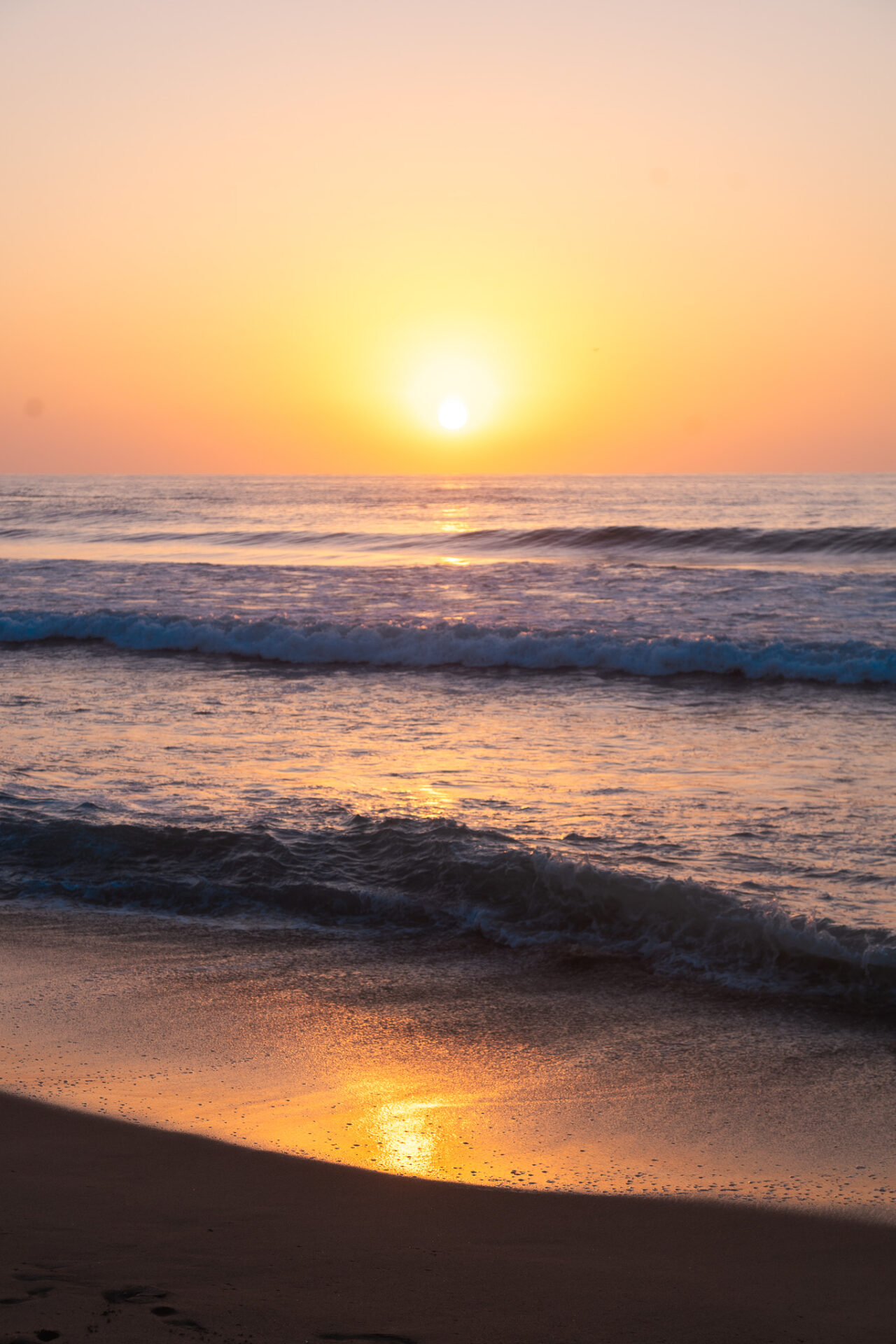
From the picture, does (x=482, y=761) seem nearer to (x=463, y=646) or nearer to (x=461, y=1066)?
(x=461, y=1066)

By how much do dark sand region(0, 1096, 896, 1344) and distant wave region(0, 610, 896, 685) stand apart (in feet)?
32.1

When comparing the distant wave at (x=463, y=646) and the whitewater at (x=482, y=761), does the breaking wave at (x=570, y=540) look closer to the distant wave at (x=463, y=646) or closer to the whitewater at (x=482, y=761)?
the whitewater at (x=482, y=761)

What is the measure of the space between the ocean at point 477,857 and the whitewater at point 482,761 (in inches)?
1.1

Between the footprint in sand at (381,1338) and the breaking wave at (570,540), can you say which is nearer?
the footprint in sand at (381,1338)

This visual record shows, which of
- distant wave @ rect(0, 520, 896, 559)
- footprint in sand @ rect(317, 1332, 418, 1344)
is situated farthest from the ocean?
distant wave @ rect(0, 520, 896, 559)

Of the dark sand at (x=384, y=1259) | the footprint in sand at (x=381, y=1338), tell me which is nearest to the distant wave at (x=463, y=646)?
the dark sand at (x=384, y=1259)

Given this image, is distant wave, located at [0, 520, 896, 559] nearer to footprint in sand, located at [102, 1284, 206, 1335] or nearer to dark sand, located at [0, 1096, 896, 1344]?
dark sand, located at [0, 1096, 896, 1344]

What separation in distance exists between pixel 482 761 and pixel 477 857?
7.89 feet

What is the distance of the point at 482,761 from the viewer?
7.95 metres

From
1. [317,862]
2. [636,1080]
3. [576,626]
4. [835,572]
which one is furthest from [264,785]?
[835,572]

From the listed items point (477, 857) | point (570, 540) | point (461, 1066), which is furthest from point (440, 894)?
point (570, 540)

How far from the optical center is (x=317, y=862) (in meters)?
5.77

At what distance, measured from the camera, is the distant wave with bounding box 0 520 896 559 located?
28922 millimetres

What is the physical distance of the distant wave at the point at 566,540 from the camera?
1139 inches
